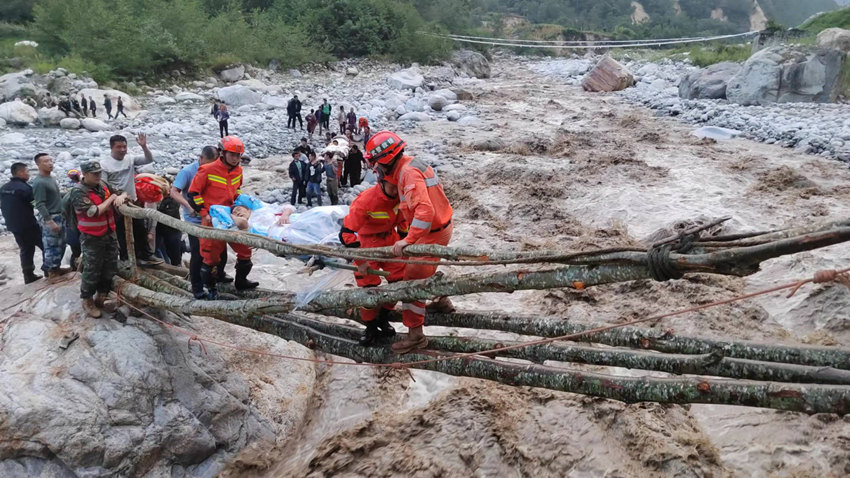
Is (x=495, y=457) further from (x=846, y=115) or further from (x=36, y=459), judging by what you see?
(x=846, y=115)

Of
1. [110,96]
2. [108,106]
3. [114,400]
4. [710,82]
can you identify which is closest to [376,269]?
[114,400]

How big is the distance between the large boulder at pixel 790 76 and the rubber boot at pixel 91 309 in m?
20.6

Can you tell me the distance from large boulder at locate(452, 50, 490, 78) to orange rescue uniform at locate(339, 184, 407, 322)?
3374cm

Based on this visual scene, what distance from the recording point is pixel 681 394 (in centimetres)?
294

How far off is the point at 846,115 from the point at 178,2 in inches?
1048

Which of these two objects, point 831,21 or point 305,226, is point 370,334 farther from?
point 831,21

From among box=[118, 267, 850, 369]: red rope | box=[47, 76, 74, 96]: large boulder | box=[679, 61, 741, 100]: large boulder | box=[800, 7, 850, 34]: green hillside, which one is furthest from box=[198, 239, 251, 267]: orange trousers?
box=[800, 7, 850, 34]: green hillside

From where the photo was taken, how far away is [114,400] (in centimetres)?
416

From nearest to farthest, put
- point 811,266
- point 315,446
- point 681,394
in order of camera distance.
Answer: point 681,394, point 315,446, point 811,266

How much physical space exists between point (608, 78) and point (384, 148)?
26849 millimetres

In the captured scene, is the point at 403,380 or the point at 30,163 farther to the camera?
the point at 30,163

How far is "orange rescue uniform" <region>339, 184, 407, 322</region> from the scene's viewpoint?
3873 millimetres

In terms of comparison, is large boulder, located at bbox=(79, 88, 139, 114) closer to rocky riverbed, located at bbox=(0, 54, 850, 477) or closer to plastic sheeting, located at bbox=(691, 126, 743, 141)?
rocky riverbed, located at bbox=(0, 54, 850, 477)

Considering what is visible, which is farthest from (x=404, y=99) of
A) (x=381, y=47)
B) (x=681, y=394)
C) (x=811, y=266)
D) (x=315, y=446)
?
(x=681, y=394)
